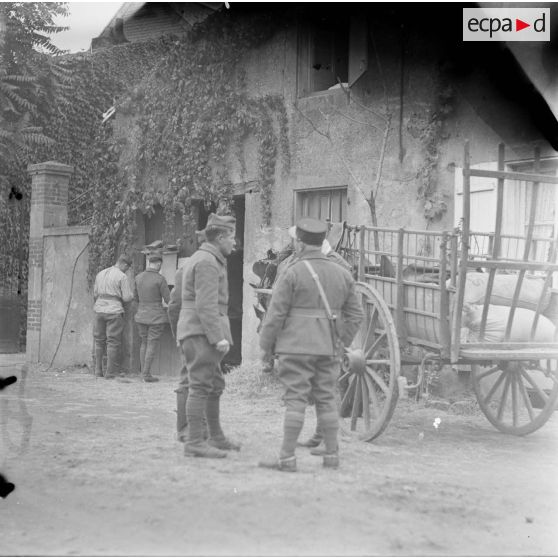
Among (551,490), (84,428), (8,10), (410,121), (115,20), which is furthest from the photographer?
(115,20)

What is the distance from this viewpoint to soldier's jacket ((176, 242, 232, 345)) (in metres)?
5.82

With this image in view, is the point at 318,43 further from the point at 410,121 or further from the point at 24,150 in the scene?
the point at 24,150

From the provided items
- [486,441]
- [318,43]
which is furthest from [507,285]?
[318,43]

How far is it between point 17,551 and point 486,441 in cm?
433

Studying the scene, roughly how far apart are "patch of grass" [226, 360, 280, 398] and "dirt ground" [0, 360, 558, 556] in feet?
4.82

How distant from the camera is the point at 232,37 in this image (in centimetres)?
1177

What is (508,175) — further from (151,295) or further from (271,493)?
(151,295)

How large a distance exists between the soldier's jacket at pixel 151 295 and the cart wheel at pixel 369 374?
206 inches

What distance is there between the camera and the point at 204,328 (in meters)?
5.84

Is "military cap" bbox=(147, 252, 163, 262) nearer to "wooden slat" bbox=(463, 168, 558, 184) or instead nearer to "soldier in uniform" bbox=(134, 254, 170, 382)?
"soldier in uniform" bbox=(134, 254, 170, 382)

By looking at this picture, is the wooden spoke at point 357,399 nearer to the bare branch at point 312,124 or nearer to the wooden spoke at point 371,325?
the wooden spoke at point 371,325

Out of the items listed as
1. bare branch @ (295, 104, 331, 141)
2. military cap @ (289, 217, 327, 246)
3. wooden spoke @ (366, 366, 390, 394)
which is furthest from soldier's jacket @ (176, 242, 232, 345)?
bare branch @ (295, 104, 331, 141)

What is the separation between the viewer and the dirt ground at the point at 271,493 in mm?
4012

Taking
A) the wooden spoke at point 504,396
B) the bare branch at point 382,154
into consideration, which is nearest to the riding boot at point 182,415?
the wooden spoke at point 504,396
